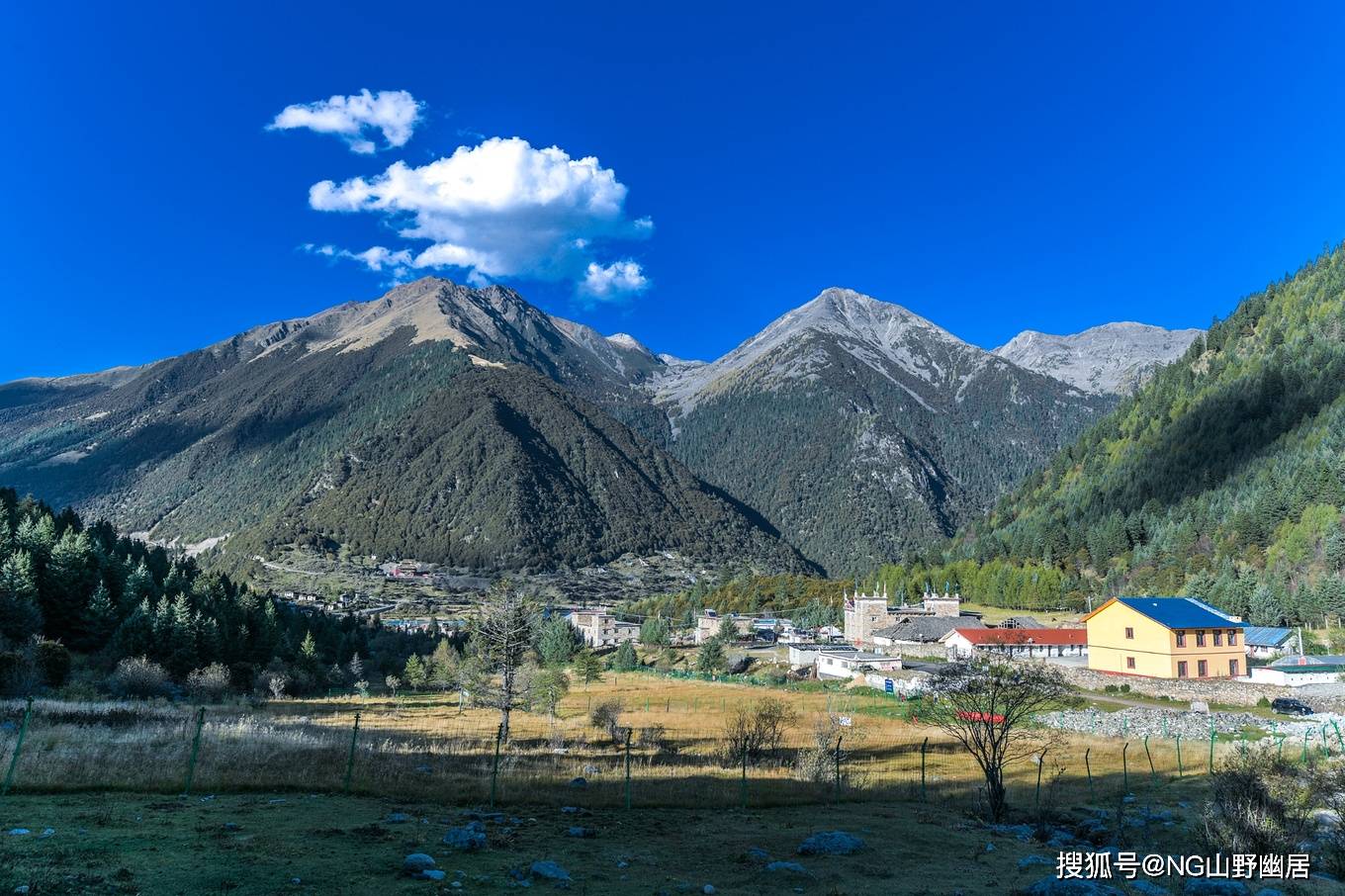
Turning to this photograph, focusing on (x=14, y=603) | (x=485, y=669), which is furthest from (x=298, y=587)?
(x=485, y=669)

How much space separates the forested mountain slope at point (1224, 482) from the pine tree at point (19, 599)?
11150 centimetres

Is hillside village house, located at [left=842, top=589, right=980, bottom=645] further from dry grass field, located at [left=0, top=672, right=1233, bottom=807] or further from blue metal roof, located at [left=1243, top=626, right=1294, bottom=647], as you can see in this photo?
dry grass field, located at [left=0, top=672, right=1233, bottom=807]

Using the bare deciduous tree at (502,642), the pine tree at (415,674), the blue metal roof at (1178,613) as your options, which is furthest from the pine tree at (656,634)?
the bare deciduous tree at (502,642)

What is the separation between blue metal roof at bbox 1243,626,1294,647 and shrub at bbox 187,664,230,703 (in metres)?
88.2

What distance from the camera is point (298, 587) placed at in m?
179

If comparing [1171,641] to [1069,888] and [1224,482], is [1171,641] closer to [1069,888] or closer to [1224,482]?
[1069,888]

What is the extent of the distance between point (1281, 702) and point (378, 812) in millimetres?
54386

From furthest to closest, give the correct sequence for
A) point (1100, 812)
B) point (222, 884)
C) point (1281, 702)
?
point (1281, 702), point (1100, 812), point (222, 884)

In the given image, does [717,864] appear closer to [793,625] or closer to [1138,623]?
[1138,623]

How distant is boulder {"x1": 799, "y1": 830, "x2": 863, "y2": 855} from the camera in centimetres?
1368

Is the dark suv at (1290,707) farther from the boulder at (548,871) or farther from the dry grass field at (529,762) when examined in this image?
the boulder at (548,871)

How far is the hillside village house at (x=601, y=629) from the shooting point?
141m

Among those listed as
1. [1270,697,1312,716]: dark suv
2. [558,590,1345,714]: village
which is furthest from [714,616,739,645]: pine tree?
[1270,697,1312,716]: dark suv

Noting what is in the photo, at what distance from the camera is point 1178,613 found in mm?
61750
